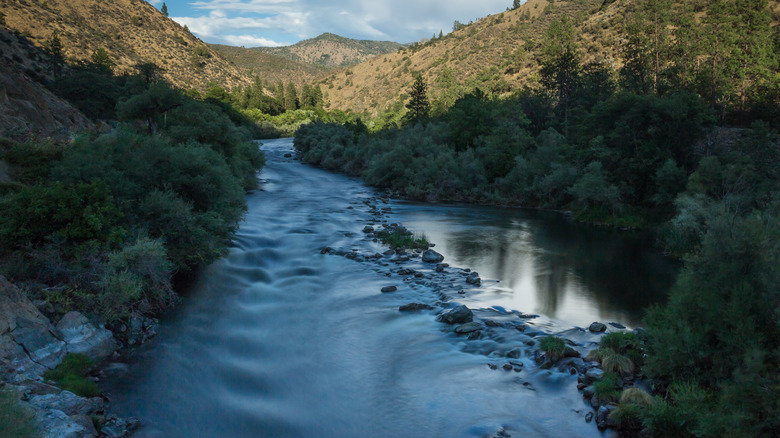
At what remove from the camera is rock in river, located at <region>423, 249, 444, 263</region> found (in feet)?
71.9

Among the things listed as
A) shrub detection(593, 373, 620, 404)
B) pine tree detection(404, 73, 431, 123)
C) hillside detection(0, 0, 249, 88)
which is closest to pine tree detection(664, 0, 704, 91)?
pine tree detection(404, 73, 431, 123)

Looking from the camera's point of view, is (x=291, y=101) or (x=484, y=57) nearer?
(x=484, y=57)

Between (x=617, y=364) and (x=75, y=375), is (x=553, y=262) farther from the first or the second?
(x=75, y=375)

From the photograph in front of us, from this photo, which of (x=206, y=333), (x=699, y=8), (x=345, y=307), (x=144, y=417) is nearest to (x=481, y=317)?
(x=345, y=307)

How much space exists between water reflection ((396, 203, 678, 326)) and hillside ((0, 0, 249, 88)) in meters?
69.5

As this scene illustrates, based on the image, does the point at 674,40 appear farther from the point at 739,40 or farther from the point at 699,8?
the point at 699,8

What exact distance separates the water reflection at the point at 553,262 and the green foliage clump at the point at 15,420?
12569mm

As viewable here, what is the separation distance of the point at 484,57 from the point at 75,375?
286 ft

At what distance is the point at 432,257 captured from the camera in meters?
22.0

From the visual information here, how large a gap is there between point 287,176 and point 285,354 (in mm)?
38698

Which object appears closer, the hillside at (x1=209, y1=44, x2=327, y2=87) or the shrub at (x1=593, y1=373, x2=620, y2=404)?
the shrub at (x1=593, y1=373, x2=620, y2=404)

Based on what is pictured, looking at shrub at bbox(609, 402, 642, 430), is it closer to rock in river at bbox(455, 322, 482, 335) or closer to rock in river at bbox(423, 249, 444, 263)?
rock in river at bbox(455, 322, 482, 335)

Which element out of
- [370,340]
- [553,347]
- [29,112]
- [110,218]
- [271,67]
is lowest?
[370,340]

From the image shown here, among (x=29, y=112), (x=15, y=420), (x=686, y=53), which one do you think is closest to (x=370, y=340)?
(x=15, y=420)
